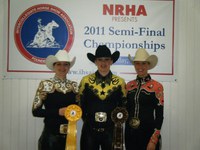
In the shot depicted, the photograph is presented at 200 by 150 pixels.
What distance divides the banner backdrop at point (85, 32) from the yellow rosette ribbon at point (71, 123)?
83 centimetres

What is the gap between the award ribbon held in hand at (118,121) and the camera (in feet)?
7.13

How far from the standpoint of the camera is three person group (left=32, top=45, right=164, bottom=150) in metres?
2.18

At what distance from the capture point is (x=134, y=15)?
2.99 metres

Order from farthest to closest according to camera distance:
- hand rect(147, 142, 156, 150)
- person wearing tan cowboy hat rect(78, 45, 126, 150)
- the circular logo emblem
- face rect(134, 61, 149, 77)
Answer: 1. the circular logo emblem
2. face rect(134, 61, 149, 77)
3. person wearing tan cowboy hat rect(78, 45, 126, 150)
4. hand rect(147, 142, 156, 150)

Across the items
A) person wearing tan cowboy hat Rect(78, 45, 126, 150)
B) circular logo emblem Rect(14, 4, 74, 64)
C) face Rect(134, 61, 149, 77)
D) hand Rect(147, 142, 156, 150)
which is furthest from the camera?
circular logo emblem Rect(14, 4, 74, 64)

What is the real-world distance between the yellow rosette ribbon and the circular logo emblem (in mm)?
974

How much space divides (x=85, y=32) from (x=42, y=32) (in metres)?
0.47

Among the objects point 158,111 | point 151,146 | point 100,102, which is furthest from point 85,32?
point 151,146

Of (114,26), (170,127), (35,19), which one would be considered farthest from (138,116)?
(35,19)

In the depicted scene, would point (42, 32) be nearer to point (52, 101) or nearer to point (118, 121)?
point (52, 101)

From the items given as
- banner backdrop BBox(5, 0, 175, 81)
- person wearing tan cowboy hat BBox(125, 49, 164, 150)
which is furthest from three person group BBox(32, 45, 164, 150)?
banner backdrop BBox(5, 0, 175, 81)

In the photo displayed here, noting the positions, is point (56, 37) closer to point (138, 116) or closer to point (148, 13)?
point (148, 13)

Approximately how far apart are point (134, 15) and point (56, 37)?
889 millimetres

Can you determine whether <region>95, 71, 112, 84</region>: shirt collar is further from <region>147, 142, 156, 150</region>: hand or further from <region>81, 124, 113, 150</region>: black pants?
<region>147, 142, 156, 150</region>: hand
